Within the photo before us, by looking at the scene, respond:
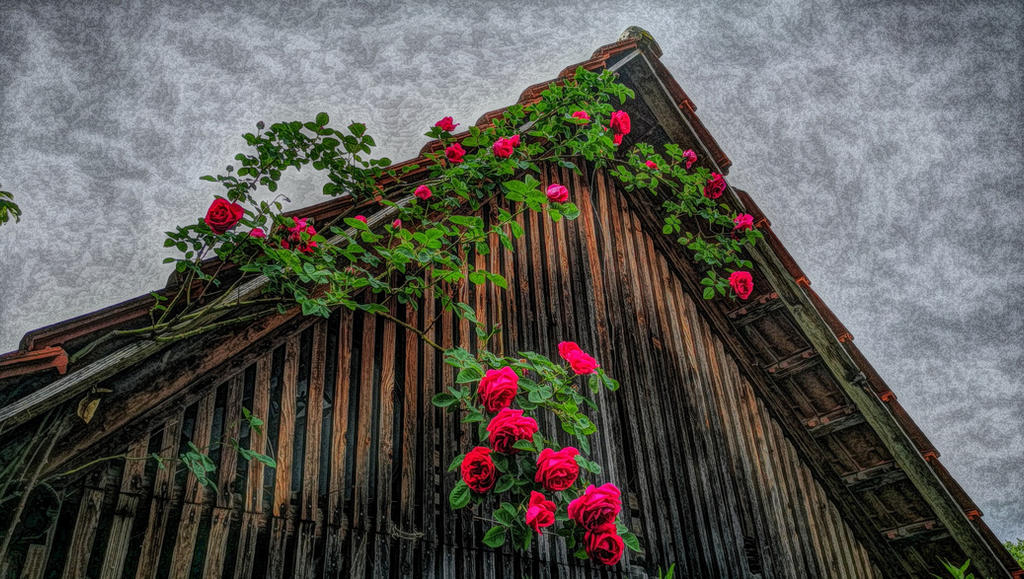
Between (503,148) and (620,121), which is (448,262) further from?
(620,121)

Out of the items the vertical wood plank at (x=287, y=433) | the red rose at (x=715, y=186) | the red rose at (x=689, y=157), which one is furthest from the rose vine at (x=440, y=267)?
the red rose at (x=715, y=186)

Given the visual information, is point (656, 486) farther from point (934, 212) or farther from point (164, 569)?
point (934, 212)

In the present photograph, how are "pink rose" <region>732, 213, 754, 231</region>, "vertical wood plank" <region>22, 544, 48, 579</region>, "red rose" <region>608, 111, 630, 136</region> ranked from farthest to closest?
"pink rose" <region>732, 213, 754, 231</region> < "red rose" <region>608, 111, 630, 136</region> < "vertical wood plank" <region>22, 544, 48, 579</region>

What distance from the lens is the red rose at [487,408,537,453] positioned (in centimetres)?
209

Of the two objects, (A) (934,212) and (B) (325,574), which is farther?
(A) (934,212)

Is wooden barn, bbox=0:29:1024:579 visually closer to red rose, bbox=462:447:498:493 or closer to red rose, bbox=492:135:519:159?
red rose, bbox=492:135:519:159

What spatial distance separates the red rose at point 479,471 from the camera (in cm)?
208

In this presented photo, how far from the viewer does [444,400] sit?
2350 mm

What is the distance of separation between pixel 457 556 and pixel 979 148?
933cm

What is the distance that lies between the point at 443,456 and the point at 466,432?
6.9 inches

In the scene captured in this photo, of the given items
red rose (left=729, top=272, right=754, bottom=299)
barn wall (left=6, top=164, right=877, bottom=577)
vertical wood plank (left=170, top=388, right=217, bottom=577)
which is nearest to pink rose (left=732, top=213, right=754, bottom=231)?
red rose (left=729, top=272, right=754, bottom=299)

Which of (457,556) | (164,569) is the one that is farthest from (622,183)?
(164,569)

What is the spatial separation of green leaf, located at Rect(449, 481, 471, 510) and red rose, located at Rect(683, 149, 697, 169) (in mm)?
3128

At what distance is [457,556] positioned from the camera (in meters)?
2.55
